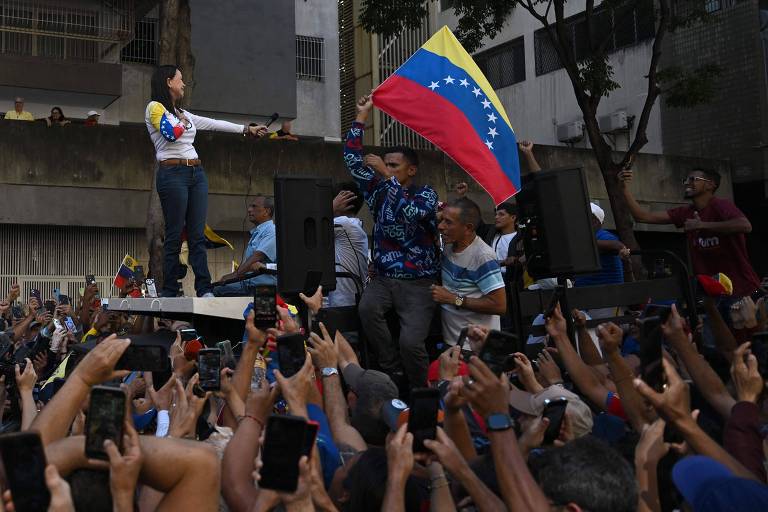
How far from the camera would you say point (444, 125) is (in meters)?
7.97

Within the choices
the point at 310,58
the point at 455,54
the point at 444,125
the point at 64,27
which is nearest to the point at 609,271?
the point at 444,125

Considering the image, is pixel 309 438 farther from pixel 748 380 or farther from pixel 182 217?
pixel 182 217

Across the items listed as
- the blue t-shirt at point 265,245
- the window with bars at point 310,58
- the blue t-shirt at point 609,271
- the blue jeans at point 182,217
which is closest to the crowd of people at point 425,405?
the blue t-shirt at point 609,271

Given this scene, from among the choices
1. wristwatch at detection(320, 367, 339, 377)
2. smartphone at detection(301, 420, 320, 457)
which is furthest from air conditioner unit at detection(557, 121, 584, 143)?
smartphone at detection(301, 420, 320, 457)

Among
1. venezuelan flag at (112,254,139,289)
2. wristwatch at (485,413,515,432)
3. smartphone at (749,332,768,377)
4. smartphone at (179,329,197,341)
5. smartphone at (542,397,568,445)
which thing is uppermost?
venezuelan flag at (112,254,139,289)

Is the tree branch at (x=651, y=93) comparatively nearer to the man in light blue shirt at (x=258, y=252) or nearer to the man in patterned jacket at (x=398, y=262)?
the man in light blue shirt at (x=258, y=252)

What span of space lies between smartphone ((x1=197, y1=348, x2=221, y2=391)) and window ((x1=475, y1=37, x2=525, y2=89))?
71.8ft

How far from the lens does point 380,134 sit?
24.0 meters

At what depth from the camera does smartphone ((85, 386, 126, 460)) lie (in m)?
2.97

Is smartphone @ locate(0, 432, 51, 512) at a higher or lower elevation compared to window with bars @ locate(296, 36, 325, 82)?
lower

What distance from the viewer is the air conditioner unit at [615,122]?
909 inches

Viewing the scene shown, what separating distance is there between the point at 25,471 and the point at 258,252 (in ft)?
Answer: 19.2

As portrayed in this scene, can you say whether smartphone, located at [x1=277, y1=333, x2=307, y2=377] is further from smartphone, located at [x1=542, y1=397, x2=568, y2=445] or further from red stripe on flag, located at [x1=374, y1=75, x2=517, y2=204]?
red stripe on flag, located at [x1=374, y1=75, x2=517, y2=204]

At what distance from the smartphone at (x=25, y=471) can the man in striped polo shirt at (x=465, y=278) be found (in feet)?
13.6
